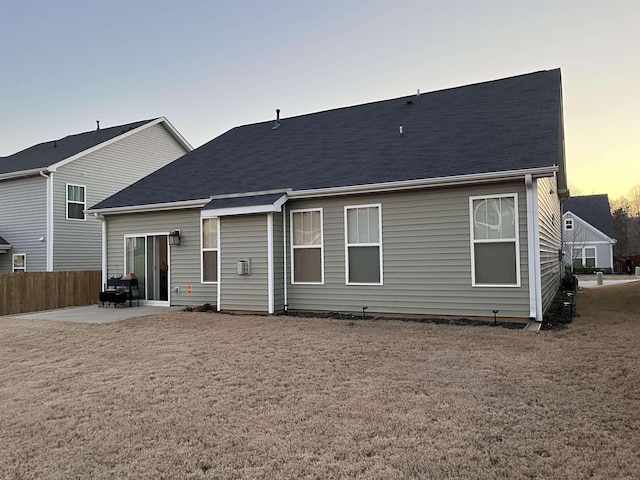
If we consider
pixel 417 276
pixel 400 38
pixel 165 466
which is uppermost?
pixel 400 38

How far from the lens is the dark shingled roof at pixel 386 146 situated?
29.0 feet

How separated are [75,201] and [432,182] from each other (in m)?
13.9

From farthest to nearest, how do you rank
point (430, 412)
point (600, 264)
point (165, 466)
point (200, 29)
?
point (600, 264) < point (200, 29) < point (430, 412) < point (165, 466)

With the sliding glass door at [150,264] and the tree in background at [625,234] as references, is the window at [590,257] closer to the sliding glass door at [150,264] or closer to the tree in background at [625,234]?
the tree in background at [625,234]

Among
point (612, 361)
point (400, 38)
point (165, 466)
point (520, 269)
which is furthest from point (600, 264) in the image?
point (165, 466)

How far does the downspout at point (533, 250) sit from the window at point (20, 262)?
16.7 metres

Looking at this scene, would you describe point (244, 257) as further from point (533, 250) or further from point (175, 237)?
point (533, 250)

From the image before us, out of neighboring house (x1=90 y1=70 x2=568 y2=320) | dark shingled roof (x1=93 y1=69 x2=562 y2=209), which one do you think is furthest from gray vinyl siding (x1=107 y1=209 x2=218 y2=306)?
dark shingled roof (x1=93 y1=69 x2=562 y2=209)

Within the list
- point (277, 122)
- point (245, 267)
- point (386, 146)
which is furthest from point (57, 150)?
point (386, 146)

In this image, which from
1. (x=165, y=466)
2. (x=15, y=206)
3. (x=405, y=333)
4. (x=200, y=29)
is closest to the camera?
(x=165, y=466)

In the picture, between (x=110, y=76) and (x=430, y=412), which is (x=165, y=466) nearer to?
(x=430, y=412)

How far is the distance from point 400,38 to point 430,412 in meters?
12.5

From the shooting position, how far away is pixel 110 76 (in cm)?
1705

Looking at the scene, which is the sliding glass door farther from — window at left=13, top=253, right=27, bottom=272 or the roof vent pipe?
window at left=13, top=253, right=27, bottom=272
